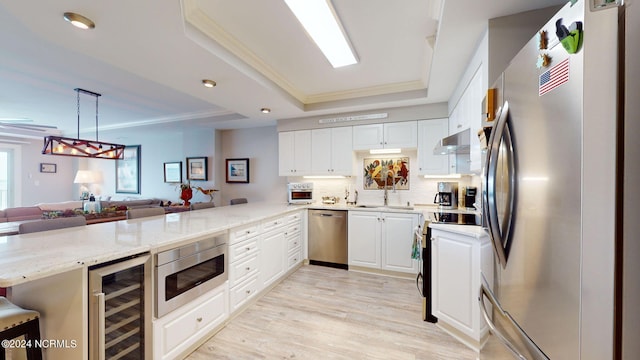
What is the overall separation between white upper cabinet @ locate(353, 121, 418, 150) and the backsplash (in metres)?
0.32

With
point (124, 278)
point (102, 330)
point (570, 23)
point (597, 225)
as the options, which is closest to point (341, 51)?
point (570, 23)

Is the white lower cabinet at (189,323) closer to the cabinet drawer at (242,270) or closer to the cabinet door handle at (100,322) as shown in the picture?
the cabinet drawer at (242,270)

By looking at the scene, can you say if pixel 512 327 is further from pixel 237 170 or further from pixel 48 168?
pixel 48 168

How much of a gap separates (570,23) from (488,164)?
0.61 meters

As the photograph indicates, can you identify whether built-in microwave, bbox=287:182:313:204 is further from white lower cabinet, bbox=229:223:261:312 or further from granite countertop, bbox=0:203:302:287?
granite countertop, bbox=0:203:302:287

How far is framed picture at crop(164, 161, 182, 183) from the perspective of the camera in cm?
588

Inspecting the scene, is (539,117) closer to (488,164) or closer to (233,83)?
(488,164)

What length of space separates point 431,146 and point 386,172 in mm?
790

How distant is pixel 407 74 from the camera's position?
3014 mm

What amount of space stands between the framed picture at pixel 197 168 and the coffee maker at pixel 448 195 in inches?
179

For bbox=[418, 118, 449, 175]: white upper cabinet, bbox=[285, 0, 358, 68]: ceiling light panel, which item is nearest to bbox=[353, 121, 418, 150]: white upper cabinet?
bbox=[418, 118, 449, 175]: white upper cabinet

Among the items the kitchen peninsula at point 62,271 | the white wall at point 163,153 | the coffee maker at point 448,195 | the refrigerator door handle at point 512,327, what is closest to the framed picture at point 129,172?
the white wall at point 163,153

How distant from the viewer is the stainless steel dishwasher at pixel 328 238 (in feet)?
12.0

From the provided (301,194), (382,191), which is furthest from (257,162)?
(382,191)
